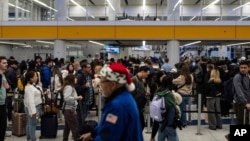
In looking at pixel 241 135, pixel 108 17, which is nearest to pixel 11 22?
pixel 108 17

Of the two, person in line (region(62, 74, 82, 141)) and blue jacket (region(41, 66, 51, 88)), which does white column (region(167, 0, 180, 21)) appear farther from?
person in line (region(62, 74, 82, 141))

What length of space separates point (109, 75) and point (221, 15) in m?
17.2

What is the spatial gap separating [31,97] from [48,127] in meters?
1.56

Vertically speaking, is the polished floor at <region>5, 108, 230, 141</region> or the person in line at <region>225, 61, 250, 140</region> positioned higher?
the person in line at <region>225, 61, 250, 140</region>

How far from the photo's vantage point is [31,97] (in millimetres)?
7086

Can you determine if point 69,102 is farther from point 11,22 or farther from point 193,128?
point 11,22

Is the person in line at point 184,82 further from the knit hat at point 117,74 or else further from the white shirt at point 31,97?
the knit hat at point 117,74

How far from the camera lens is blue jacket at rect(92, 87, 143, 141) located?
290cm

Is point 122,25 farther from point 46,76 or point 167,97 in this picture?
point 167,97

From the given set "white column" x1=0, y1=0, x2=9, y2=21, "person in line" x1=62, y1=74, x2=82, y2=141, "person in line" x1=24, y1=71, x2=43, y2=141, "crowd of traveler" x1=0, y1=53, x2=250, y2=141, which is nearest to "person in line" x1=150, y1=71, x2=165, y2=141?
"crowd of traveler" x1=0, y1=53, x2=250, y2=141

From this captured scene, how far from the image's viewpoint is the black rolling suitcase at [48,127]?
8.41m

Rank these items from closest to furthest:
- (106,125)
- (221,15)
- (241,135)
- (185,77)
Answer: (106,125) < (241,135) < (185,77) < (221,15)

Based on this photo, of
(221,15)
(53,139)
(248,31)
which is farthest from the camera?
(221,15)

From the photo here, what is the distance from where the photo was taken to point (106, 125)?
2.92 metres
